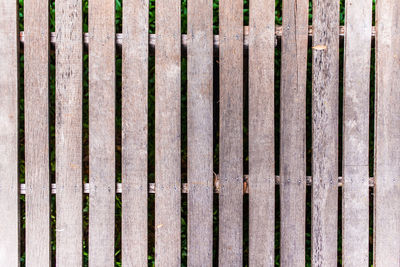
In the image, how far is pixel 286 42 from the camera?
150 cm

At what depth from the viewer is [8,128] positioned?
1503mm

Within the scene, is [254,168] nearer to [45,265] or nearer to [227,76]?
[227,76]

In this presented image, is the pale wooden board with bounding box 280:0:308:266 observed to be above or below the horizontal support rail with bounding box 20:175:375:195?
above

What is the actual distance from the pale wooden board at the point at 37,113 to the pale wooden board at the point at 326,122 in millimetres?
1438

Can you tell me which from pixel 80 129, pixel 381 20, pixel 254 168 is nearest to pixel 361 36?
pixel 381 20

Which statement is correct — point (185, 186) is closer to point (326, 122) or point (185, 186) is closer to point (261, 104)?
point (261, 104)

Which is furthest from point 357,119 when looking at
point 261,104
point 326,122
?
point 261,104

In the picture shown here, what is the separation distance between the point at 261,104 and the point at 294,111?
0.59 ft

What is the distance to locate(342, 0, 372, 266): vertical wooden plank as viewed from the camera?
59.1 inches

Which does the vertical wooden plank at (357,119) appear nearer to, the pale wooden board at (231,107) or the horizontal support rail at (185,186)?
the horizontal support rail at (185,186)

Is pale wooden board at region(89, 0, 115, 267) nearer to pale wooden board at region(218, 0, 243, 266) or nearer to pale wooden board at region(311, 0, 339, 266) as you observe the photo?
pale wooden board at region(218, 0, 243, 266)

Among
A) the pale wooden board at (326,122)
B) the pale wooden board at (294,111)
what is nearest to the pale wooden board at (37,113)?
the pale wooden board at (294,111)

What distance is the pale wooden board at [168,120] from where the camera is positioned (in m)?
1.50

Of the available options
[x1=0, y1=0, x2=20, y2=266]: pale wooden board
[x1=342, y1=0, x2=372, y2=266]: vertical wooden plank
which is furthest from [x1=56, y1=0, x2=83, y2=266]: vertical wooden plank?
[x1=342, y1=0, x2=372, y2=266]: vertical wooden plank
